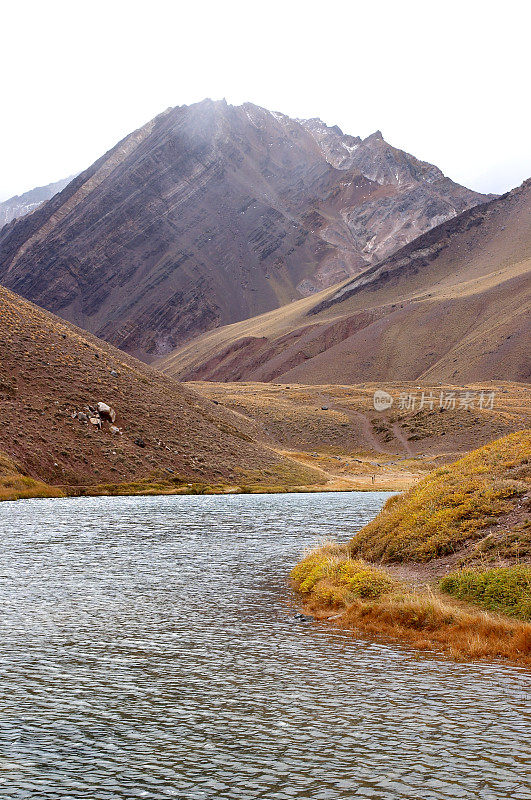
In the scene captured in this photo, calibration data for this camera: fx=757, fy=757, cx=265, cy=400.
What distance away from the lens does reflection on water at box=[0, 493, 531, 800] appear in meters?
10.5

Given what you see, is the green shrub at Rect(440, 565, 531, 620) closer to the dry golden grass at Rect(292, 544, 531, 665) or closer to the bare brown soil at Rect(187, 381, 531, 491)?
the dry golden grass at Rect(292, 544, 531, 665)

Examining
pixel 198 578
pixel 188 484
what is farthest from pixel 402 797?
pixel 188 484

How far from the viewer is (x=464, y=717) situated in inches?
514

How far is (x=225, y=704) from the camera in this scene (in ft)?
45.3

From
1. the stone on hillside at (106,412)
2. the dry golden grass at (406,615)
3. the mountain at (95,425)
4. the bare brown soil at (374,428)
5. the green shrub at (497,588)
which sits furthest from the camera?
the bare brown soil at (374,428)

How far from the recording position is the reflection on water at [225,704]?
415 inches

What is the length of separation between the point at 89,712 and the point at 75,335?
8788 centimetres

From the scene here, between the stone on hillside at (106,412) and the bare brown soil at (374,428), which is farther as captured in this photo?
the bare brown soil at (374,428)

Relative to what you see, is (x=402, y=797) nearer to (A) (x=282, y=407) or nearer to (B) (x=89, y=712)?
(B) (x=89, y=712)
